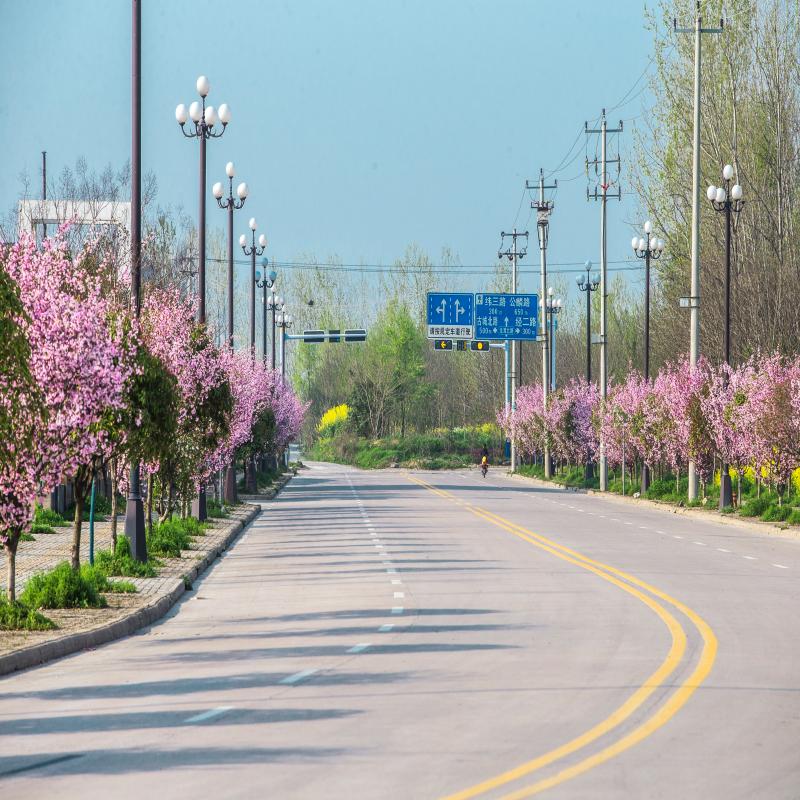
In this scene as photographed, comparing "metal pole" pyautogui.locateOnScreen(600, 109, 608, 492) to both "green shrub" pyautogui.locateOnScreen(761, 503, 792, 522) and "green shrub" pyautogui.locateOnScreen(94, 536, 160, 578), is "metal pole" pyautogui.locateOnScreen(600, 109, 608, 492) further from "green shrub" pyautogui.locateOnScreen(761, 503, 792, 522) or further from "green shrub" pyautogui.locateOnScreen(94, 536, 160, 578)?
"green shrub" pyautogui.locateOnScreen(94, 536, 160, 578)

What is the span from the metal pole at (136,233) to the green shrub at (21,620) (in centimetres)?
683

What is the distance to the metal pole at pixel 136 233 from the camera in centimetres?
2411

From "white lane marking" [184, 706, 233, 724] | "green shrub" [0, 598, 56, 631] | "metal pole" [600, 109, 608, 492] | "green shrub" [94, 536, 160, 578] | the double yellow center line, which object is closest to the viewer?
the double yellow center line

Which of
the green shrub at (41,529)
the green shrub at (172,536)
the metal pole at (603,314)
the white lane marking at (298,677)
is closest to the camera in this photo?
the white lane marking at (298,677)

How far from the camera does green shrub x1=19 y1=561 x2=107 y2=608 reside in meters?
18.6

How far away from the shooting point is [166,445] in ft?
70.1

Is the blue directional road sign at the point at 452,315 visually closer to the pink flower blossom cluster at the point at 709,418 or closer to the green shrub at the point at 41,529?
the pink flower blossom cluster at the point at 709,418

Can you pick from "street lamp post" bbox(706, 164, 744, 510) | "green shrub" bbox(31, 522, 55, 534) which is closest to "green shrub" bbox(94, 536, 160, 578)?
"green shrub" bbox(31, 522, 55, 534)

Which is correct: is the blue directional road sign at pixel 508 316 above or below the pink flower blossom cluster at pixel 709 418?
above

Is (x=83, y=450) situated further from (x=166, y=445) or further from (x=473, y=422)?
(x=473, y=422)

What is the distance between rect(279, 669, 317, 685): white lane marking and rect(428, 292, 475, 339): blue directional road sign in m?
66.0

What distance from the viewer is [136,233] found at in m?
Result: 24.5

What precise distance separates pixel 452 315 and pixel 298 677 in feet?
219

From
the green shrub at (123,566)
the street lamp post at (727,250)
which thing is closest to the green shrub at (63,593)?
the green shrub at (123,566)
